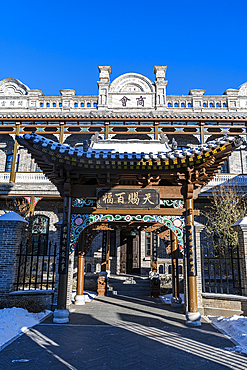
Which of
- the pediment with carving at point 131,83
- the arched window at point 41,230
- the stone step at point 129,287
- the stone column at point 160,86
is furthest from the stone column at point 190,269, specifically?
the pediment with carving at point 131,83

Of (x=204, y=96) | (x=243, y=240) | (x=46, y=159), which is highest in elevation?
(x=204, y=96)

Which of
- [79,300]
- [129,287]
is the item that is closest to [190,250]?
[79,300]

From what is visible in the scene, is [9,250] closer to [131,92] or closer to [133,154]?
[133,154]

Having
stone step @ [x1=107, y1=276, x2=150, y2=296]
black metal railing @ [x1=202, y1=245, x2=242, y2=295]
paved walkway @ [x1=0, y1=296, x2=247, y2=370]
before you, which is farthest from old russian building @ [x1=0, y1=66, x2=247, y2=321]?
paved walkway @ [x1=0, y1=296, x2=247, y2=370]

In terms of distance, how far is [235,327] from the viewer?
607 cm

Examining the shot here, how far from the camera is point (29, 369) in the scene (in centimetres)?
396

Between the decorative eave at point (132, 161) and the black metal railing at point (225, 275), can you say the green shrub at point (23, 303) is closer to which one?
the decorative eave at point (132, 161)

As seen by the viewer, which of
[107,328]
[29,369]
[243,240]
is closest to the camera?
[29,369]

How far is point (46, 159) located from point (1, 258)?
3.27 metres

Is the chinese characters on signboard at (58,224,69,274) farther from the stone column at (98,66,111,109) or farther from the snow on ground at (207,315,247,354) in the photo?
the stone column at (98,66,111,109)

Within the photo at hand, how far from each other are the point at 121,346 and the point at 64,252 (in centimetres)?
265

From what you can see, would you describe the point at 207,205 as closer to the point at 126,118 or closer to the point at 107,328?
the point at 126,118

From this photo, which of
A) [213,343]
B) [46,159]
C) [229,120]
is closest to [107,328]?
[213,343]

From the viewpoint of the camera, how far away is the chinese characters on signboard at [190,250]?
6.61 meters
